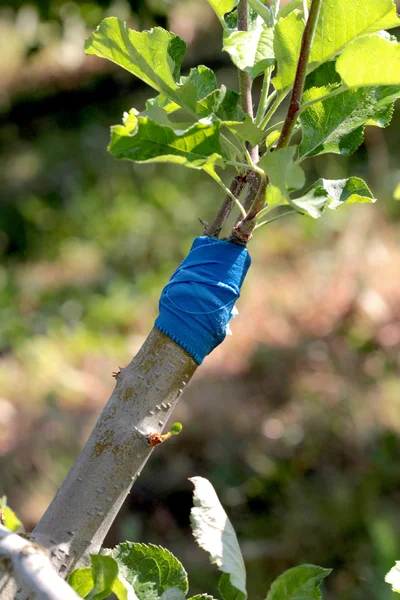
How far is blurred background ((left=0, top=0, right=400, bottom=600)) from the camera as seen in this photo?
1.88m

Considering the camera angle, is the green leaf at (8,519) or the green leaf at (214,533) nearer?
the green leaf at (214,533)

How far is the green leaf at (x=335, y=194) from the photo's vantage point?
41cm

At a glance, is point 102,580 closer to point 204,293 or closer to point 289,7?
point 204,293

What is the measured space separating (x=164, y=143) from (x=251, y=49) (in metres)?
0.09

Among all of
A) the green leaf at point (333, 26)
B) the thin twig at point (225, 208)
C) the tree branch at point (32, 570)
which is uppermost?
the green leaf at point (333, 26)

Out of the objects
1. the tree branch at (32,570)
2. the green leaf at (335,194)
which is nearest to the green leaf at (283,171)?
the green leaf at (335,194)

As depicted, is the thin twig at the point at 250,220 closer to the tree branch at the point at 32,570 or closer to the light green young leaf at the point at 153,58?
the light green young leaf at the point at 153,58

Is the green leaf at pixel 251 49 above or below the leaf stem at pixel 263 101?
above

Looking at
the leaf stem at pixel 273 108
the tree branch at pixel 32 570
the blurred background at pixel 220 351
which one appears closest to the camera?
the tree branch at pixel 32 570

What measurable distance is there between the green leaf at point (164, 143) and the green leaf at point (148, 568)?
265 mm

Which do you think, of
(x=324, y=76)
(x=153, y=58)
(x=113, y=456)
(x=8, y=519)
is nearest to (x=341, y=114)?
(x=324, y=76)

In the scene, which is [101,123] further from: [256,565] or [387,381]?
[256,565]

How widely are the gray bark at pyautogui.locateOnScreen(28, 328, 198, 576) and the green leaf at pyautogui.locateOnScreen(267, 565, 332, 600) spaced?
0.40 feet

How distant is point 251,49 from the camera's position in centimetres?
42
